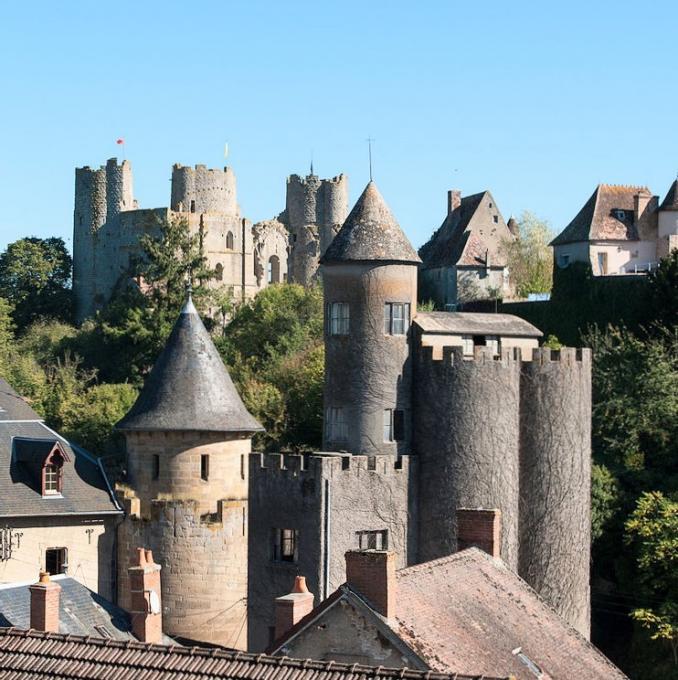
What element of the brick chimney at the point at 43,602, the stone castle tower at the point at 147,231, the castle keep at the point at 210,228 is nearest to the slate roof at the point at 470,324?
the brick chimney at the point at 43,602

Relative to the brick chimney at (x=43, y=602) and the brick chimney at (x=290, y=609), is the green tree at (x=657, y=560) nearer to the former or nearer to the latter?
the brick chimney at (x=290, y=609)

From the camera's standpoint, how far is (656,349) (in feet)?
161

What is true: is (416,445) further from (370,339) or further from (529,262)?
(529,262)

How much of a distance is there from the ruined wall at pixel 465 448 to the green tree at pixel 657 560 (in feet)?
15.5

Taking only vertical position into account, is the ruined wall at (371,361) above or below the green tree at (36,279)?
below

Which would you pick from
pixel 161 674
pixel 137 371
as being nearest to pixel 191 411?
pixel 161 674

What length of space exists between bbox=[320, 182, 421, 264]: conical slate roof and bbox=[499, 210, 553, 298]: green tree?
33.2 metres

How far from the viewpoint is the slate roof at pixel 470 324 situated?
39.0 metres

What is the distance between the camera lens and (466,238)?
7112cm

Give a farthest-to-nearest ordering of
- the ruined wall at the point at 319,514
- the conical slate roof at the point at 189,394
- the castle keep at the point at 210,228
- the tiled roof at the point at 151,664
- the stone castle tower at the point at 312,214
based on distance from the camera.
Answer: the stone castle tower at the point at 312,214, the castle keep at the point at 210,228, the conical slate roof at the point at 189,394, the ruined wall at the point at 319,514, the tiled roof at the point at 151,664

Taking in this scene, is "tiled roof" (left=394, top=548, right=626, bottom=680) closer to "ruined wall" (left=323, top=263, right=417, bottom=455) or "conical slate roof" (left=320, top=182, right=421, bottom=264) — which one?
"ruined wall" (left=323, top=263, right=417, bottom=455)

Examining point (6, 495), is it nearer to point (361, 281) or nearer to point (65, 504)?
point (65, 504)

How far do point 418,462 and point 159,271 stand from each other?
42151 millimetres

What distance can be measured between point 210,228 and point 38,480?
4954 centimetres
